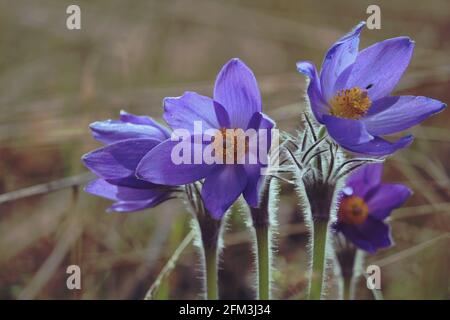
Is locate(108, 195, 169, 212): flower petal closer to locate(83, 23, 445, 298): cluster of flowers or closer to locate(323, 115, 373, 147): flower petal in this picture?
locate(83, 23, 445, 298): cluster of flowers

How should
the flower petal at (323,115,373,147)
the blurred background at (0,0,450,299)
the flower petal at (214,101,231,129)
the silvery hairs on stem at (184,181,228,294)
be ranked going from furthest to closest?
1. the blurred background at (0,0,450,299)
2. the silvery hairs on stem at (184,181,228,294)
3. the flower petal at (214,101,231,129)
4. the flower petal at (323,115,373,147)

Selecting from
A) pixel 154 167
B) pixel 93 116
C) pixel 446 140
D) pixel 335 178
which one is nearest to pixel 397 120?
pixel 335 178

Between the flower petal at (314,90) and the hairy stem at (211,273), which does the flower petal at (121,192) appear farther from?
the flower petal at (314,90)

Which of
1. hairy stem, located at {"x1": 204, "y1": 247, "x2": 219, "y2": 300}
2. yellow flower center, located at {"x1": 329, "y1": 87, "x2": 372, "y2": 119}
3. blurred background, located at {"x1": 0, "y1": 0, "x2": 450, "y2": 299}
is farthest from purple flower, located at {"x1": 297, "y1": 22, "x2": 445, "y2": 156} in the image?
blurred background, located at {"x1": 0, "y1": 0, "x2": 450, "y2": 299}

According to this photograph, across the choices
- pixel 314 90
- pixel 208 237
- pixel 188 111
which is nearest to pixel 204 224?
pixel 208 237

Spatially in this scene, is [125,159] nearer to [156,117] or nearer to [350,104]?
[350,104]

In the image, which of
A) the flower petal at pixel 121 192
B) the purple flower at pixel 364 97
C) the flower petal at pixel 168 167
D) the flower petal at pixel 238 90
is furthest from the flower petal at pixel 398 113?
the flower petal at pixel 121 192
